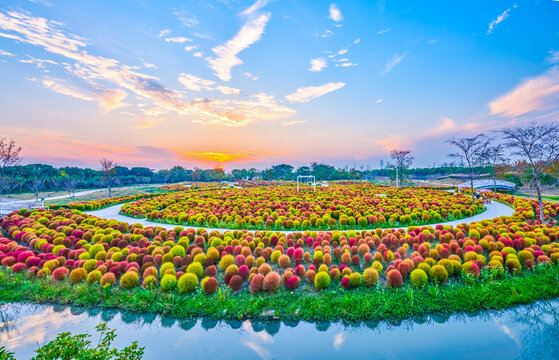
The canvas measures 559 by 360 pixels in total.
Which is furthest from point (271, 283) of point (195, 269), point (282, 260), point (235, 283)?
point (195, 269)

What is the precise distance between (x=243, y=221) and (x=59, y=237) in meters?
8.65

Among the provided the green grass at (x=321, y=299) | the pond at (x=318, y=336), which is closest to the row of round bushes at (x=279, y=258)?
the green grass at (x=321, y=299)

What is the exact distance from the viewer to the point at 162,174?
3371 inches

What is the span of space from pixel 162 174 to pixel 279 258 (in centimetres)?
8671

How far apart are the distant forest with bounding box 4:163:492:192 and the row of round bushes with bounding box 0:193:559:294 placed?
44.1m

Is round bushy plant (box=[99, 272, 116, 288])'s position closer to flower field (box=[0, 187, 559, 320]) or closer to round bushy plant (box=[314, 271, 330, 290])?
flower field (box=[0, 187, 559, 320])

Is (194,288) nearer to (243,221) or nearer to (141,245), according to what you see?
(141,245)

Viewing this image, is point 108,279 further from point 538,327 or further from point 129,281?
point 538,327

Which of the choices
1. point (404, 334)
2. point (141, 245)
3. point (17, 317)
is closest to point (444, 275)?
point (404, 334)

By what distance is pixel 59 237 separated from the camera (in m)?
11.3

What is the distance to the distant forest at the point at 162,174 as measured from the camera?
5178cm

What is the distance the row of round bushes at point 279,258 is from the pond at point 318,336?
118cm

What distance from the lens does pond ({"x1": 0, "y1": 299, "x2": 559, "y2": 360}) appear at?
5.21 meters

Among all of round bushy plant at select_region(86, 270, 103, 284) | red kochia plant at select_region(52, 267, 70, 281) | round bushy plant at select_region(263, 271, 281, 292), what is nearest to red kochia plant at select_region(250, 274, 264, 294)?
round bushy plant at select_region(263, 271, 281, 292)
